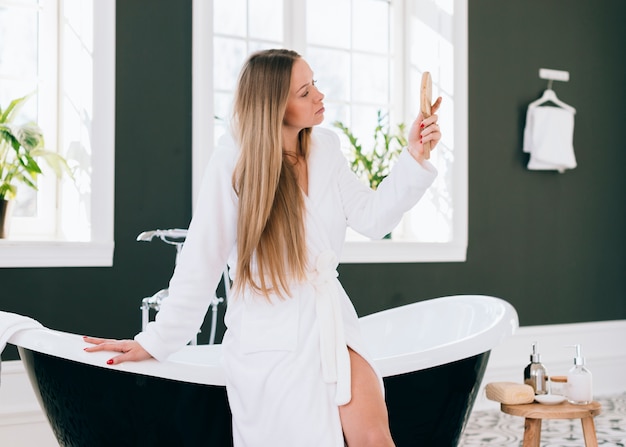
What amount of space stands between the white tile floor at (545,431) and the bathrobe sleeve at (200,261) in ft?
6.15

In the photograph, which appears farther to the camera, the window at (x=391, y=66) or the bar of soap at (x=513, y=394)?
the window at (x=391, y=66)

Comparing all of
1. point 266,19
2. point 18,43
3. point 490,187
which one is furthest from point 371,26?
point 18,43

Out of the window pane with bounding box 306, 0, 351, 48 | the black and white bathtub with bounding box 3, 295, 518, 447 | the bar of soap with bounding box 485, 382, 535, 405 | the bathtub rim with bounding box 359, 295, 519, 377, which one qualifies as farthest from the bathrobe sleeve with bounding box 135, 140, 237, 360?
the window pane with bounding box 306, 0, 351, 48

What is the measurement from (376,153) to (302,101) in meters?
2.00

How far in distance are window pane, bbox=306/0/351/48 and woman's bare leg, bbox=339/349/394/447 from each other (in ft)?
8.48

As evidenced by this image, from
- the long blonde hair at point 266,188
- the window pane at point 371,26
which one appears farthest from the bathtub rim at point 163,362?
the window pane at point 371,26

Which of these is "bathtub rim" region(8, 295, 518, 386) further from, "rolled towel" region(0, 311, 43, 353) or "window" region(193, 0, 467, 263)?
"window" region(193, 0, 467, 263)

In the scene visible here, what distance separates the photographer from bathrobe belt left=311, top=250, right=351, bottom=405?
1.68m

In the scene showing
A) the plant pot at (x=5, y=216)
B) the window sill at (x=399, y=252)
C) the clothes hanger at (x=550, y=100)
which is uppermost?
the clothes hanger at (x=550, y=100)

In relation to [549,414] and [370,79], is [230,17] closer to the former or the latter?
[370,79]

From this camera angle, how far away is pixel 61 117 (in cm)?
327

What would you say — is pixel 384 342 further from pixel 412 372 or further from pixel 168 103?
pixel 168 103

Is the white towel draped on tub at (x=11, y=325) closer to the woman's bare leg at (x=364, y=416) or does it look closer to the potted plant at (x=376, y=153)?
the woman's bare leg at (x=364, y=416)

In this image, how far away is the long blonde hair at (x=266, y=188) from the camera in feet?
5.78
